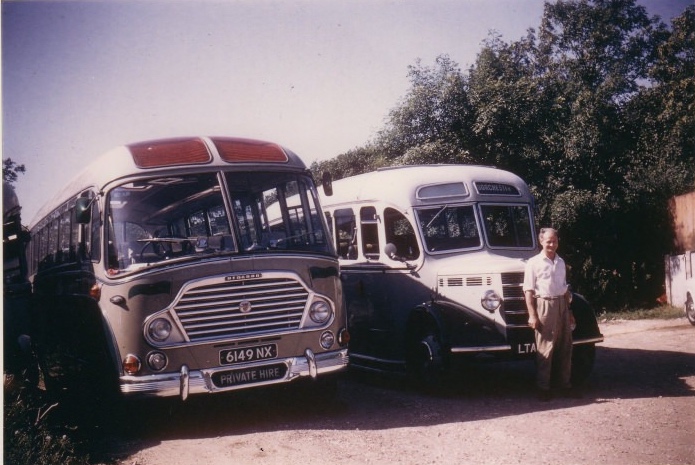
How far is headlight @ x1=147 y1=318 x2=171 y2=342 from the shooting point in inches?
245

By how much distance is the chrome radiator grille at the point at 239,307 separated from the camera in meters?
6.35

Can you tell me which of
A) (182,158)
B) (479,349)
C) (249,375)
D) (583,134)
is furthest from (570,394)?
(583,134)

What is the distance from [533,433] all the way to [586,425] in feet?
2.00

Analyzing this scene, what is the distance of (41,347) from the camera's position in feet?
27.9

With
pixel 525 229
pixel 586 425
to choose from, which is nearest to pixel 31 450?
pixel 586 425

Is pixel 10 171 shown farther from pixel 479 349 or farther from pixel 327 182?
pixel 479 349

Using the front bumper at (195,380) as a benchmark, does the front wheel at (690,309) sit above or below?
below

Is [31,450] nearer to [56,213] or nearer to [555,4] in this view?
[56,213]

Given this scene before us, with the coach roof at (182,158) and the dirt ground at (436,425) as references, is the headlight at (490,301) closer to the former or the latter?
the dirt ground at (436,425)

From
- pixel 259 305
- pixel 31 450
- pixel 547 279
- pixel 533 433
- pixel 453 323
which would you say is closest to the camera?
pixel 31 450

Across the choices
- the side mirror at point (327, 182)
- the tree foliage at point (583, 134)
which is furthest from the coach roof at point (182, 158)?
the tree foliage at point (583, 134)

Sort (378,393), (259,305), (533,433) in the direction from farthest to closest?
1. (378,393)
2. (259,305)
3. (533,433)

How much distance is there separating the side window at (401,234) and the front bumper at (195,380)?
2.54 m

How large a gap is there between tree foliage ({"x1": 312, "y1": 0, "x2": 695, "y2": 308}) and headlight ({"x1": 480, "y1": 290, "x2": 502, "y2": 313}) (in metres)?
9.48
